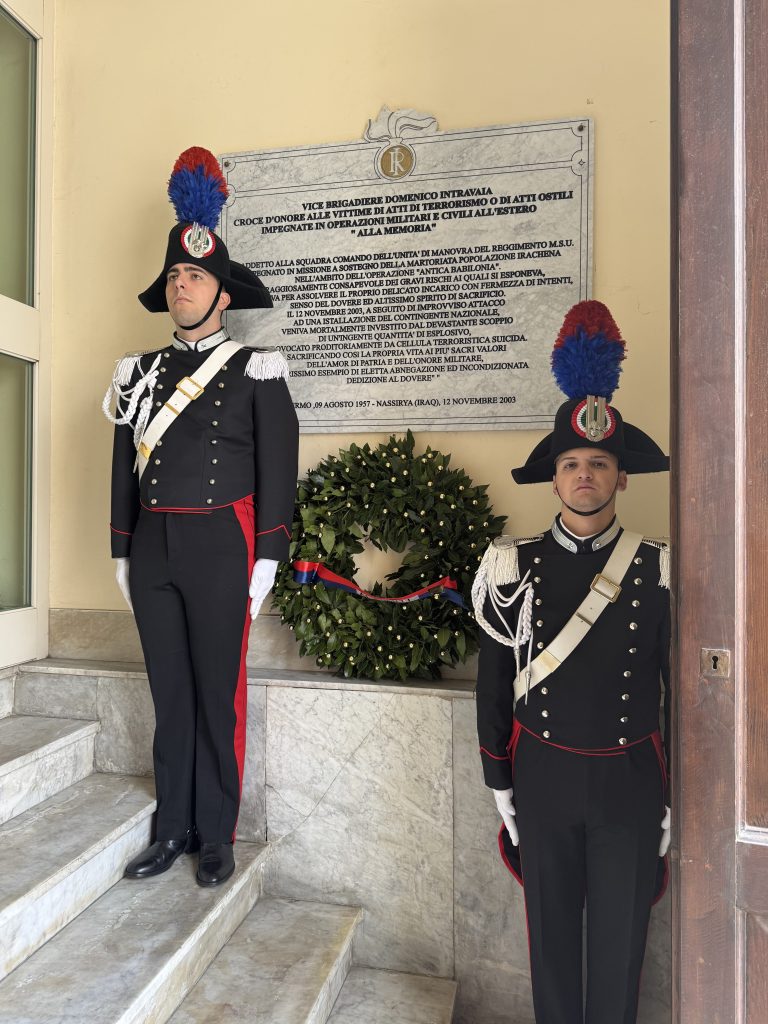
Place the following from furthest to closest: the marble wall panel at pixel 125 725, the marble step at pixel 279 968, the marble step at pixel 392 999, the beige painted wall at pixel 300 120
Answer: the marble wall panel at pixel 125 725, the beige painted wall at pixel 300 120, the marble step at pixel 392 999, the marble step at pixel 279 968

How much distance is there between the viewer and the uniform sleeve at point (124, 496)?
92.8 inches

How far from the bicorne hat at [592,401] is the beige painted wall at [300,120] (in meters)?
0.67

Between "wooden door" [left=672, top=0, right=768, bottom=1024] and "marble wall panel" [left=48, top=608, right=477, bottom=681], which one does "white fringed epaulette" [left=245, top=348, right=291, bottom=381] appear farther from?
"wooden door" [left=672, top=0, right=768, bottom=1024]

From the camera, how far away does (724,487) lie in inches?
49.4

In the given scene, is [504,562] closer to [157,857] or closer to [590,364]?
[590,364]

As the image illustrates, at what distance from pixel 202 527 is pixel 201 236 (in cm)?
84

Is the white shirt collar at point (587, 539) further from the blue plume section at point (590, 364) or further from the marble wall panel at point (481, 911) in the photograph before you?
the marble wall panel at point (481, 911)

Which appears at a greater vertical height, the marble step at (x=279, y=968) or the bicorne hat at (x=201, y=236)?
the bicorne hat at (x=201, y=236)

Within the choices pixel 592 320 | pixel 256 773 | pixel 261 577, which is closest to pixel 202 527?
pixel 261 577

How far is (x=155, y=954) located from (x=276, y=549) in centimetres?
105

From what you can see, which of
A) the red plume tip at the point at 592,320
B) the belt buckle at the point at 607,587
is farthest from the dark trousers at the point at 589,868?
the red plume tip at the point at 592,320

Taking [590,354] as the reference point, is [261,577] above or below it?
below

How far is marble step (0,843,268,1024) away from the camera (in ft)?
5.41

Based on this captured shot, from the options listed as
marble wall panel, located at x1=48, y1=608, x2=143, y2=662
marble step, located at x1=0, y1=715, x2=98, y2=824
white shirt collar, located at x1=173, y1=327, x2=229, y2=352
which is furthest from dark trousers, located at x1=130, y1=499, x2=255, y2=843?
marble wall panel, located at x1=48, y1=608, x2=143, y2=662
